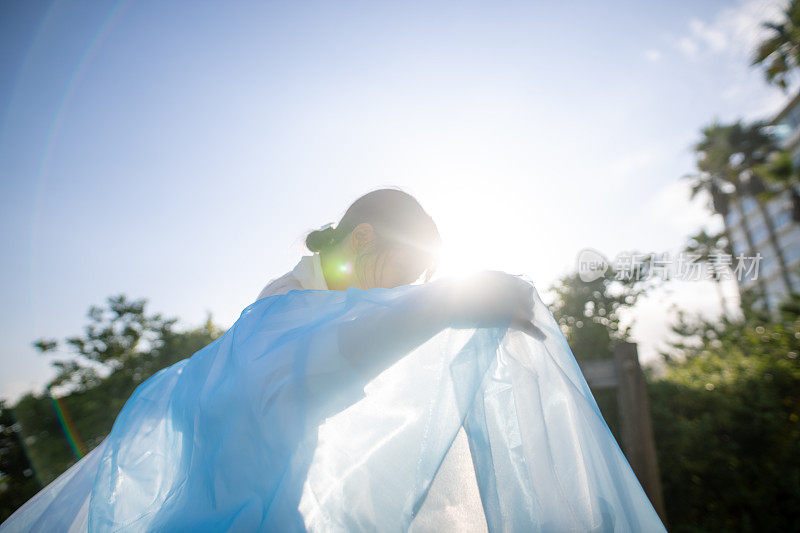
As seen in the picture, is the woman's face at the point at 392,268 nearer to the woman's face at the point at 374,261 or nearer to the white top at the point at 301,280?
the woman's face at the point at 374,261

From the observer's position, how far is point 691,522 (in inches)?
169

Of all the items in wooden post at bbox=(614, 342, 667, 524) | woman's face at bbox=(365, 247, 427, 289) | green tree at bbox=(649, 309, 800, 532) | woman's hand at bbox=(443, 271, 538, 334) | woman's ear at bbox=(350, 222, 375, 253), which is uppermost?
woman's ear at bbox=(350, 222, 375, 253)

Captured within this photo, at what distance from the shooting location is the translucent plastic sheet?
3.04ft

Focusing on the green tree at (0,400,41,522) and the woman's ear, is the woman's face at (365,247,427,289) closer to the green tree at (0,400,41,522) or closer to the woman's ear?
the woman's ear

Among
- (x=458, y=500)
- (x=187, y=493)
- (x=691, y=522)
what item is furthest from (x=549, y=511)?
(x=691, y=522)

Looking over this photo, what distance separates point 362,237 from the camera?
1.53 m

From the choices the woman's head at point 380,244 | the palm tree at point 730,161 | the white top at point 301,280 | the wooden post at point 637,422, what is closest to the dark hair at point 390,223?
the woman's head at point 380,244

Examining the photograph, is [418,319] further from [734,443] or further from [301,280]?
[734,443]

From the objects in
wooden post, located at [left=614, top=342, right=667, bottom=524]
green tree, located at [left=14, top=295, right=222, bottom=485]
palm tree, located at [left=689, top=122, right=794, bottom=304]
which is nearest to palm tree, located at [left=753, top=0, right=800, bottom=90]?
palm tree, located at [left=689, top=122, right=794, bottom=304]

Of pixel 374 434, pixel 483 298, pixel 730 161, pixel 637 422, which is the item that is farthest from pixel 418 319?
pixel 730 161

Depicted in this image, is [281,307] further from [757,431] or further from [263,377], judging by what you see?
[757,431]

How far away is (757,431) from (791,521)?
2.96ft

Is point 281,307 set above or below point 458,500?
above

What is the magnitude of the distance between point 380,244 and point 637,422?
3.84 metres
